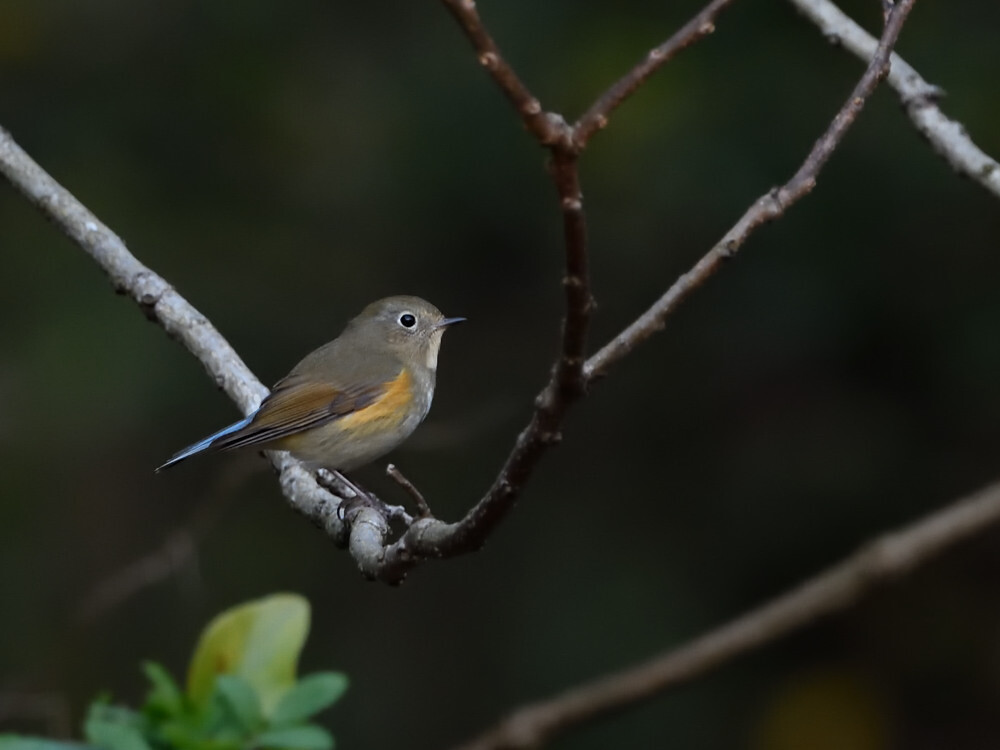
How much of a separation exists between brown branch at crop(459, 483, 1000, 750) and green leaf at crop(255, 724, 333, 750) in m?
0.75

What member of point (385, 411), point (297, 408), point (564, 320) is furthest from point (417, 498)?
point (385, 411)

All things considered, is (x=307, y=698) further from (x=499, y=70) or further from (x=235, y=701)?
(x=499, y=70)

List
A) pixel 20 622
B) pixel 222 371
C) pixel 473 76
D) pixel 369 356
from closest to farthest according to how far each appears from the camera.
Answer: pixel 222 371, pixel 369 356, pixel 473 76, pixel 20 622

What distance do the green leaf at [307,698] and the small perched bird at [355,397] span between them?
4.38ft

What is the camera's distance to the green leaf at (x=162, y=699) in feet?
6.42

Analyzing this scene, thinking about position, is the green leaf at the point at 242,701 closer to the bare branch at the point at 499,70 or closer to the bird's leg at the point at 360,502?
the bird's leg at the point at 360,502

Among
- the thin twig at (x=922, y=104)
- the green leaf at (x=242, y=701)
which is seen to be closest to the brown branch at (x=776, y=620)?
the green leaf at (x=242, y=701)

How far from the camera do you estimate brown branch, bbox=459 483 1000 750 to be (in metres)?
0.98

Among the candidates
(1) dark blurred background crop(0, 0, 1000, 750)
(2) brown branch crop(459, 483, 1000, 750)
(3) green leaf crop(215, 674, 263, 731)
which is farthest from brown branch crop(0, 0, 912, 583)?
(1) dark blurred background crop(0, 0, 1000, 750)

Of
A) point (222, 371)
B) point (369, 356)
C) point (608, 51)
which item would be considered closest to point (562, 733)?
point (222, 371)

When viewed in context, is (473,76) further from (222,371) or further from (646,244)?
(222,371)

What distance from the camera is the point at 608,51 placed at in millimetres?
5043

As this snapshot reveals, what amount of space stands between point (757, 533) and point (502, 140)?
1.79 meters

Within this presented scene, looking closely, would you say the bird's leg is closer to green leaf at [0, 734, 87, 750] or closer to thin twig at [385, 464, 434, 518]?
thin twig at [385, 464, 434, 518]
